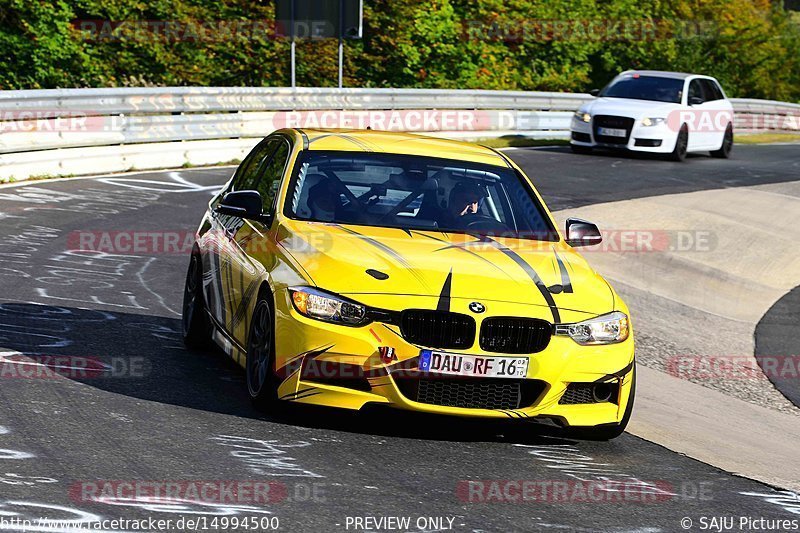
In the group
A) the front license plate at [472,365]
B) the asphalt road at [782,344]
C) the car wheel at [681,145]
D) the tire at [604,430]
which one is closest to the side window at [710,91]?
the car wheel at [681,145]

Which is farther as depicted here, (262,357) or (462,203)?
(462,203)

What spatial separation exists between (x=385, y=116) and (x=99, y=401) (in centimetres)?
1948

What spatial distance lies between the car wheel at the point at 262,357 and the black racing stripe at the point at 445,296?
879 mm

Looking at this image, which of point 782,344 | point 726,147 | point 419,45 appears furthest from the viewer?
point 419,45

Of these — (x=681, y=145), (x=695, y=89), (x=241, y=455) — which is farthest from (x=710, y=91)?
(x=241, y=455)

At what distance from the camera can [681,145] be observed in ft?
89.8

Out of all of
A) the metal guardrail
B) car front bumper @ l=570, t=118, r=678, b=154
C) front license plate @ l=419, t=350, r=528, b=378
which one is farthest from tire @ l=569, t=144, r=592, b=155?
front license plate @ l=419, t=350, r=528, b=378

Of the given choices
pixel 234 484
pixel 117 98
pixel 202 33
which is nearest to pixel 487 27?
pixel 202 33

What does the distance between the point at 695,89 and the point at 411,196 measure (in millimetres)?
21263

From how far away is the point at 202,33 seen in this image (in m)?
32.1

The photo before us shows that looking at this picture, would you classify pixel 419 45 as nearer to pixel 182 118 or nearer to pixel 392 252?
pixel 182 118

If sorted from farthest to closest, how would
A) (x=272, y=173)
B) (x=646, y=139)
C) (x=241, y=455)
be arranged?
(x=646, y=139) → (x=272, y=173) → (x=241, y=455)

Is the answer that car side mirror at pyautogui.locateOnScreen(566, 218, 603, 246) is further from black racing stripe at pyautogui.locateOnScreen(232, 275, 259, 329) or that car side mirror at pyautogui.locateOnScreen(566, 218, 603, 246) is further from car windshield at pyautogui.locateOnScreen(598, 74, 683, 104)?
car windshield at pyautogui.locateOnScreen(598, 74, 683, 104)

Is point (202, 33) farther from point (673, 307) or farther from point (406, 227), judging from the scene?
point (406, 227)
